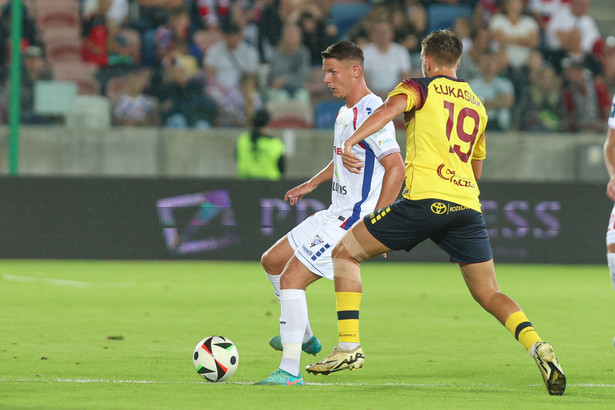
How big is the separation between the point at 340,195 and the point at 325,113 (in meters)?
11.7

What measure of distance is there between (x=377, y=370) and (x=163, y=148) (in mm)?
11499

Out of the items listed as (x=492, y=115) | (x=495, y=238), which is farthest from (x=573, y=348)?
(x=492, y=115)

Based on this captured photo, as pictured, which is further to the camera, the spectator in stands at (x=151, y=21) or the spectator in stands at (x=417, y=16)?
the spectator in stands at (x=417, y=16)

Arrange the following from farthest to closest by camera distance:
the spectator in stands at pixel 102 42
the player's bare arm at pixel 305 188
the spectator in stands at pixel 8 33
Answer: the spectator in stands at pixel 102 42, the spectator in stands at pixel 8 33, the player's bare arm at pixel 305 188

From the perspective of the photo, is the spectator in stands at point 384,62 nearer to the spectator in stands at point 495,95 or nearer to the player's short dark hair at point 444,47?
the spectator in stands at point 495,95

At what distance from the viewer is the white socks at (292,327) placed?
6.68 m

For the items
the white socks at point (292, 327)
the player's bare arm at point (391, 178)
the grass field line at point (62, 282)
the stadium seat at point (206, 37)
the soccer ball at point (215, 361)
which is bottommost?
the grass field line at point (62, 282)

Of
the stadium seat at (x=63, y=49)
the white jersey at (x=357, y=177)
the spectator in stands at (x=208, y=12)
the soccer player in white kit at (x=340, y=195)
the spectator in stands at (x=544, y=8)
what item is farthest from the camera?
the spectator in stands at (x=544, y=8)

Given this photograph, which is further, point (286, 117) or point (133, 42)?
point (133, 42)

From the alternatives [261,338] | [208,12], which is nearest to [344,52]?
[261,338]

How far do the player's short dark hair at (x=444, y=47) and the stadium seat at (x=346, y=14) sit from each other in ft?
45.8

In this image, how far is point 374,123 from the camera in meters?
6.32

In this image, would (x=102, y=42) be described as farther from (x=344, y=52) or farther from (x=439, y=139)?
(x=439, y=139)

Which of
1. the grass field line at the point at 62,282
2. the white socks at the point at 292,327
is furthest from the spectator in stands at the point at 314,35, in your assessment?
the white socks at the point at 292,327
